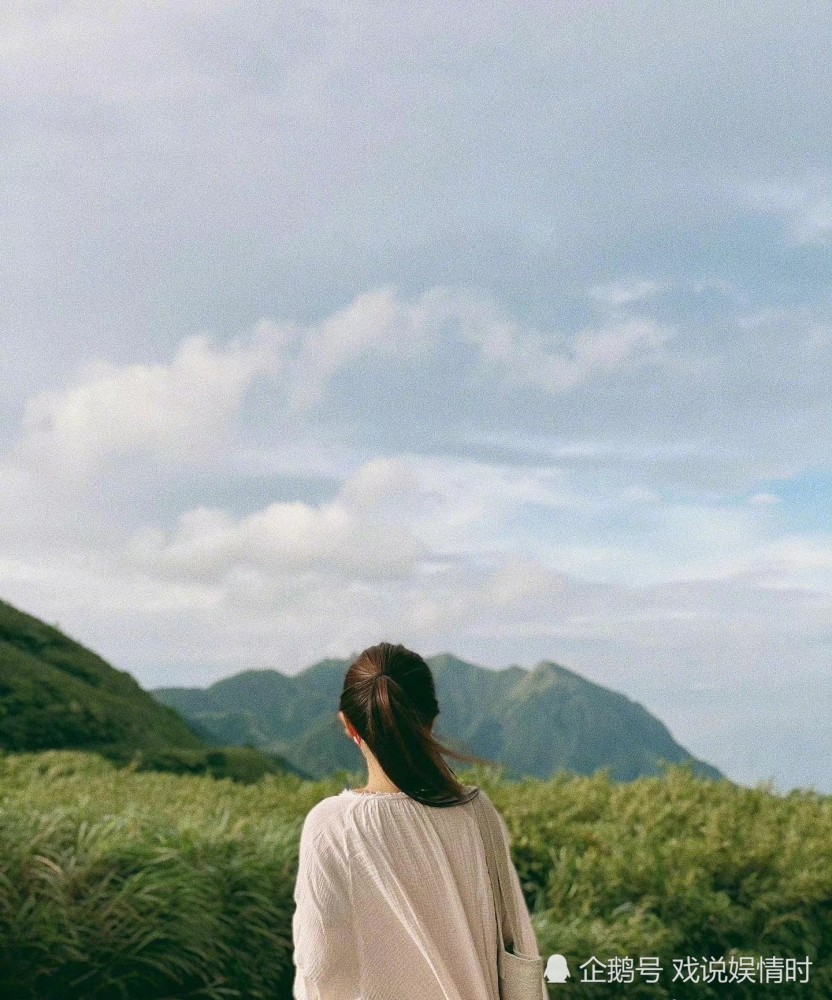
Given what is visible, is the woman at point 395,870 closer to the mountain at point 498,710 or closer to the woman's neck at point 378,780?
the woman's neck at point 378,780

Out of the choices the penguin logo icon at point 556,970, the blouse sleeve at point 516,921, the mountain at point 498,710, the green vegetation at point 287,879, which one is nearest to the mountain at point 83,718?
the green vegetation at point 287,879

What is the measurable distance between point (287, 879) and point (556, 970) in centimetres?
148

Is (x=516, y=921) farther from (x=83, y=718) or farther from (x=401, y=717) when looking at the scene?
(x=83, y=718)

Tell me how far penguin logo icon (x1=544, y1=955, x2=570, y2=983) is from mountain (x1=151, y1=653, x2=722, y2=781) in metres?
36.4

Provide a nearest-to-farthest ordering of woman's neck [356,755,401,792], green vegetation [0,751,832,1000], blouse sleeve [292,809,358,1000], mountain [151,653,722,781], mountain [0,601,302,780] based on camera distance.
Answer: blouse sleeve [292,809,358,1000] → woman's neck [356,755,401,792] → green vegetation [0,751,832,1000] → mountain [0,601,302,780] → mountain [151,653,722,781]

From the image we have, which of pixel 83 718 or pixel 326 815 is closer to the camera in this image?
pixel 326 815

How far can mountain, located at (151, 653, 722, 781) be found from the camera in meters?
46.2

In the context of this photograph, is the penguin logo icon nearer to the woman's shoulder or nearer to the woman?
the woman

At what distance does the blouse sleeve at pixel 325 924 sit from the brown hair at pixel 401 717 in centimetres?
24

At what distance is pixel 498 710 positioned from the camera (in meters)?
51.3

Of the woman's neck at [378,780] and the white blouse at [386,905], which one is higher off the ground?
the woman's neck at [378,780]

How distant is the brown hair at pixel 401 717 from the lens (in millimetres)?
2949

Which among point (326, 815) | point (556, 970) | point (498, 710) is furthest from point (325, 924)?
point (498, 710)

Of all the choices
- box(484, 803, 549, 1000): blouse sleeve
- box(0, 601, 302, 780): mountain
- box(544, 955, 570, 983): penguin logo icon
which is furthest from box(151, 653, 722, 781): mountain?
box(484, 803, 549, 1000): blouse sleeve
